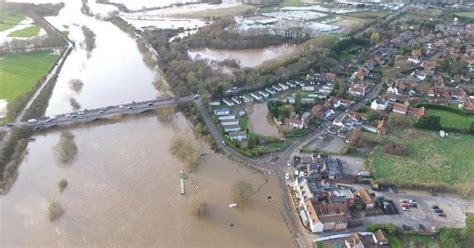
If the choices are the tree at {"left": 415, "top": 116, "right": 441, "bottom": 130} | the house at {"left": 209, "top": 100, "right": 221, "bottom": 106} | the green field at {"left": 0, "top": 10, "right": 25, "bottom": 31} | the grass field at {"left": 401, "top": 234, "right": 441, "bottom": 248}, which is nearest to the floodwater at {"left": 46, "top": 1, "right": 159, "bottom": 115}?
the house at {"left": 209, "top": 100, "right": 221, "bottom": 106}

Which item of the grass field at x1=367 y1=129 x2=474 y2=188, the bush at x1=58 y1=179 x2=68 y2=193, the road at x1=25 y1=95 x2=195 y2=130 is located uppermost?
the road at x1=25 y1=95 x2=195 y2=130

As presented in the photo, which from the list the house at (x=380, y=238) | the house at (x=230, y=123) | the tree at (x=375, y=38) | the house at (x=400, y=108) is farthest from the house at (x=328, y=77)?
the house at (x=380, y=238)

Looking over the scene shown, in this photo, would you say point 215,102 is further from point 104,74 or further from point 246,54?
point 246,54

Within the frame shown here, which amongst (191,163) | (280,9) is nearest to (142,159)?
(191,163)

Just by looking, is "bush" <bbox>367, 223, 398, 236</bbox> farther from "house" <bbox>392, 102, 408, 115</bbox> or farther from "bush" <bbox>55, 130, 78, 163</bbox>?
"bush" <bbox>55, 130, 78, 163</bbox>

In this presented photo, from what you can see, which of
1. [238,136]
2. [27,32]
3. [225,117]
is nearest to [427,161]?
[238,136]

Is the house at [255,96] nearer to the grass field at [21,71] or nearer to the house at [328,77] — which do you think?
the house at [328,77]
